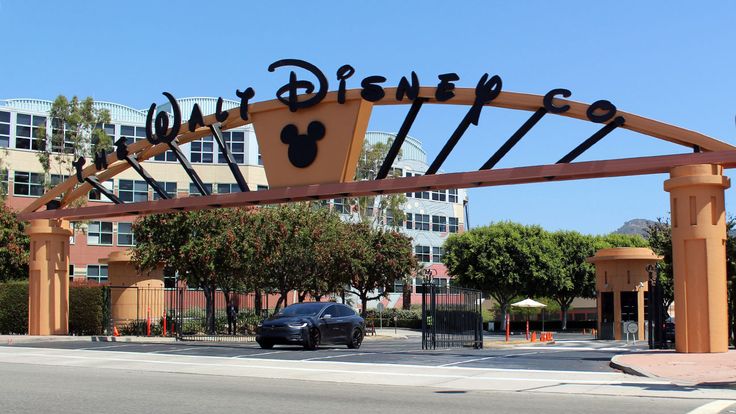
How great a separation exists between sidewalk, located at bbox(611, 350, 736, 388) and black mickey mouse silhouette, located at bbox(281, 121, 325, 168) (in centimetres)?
951

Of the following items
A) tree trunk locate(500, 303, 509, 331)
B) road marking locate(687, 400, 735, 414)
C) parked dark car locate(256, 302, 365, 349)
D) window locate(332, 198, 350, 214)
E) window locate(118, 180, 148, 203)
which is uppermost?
window locate(118, 180, 148, 203)

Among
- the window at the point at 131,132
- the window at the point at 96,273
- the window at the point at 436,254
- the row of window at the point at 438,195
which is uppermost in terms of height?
the window at the point at 131,132

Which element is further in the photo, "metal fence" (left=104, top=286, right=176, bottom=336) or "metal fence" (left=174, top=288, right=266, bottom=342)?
"metal fence" (left=104, top=286, right=176, bottom=336)

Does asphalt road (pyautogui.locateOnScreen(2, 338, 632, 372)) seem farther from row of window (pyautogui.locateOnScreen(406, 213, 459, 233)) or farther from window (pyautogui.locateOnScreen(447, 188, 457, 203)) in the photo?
window (pyautogui.locateOnScreen(447, 188, 457, 203))

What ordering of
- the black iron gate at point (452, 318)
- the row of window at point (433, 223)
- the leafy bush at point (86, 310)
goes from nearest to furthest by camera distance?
the black iron gate at point (452, 318) < the leafy bush at point (86, 310) < the row of window at point (433, 223)

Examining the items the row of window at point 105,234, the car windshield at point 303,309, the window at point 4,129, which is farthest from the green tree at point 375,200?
the car windshield at point 303,309

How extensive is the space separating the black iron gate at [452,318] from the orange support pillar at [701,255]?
7154 millimetres

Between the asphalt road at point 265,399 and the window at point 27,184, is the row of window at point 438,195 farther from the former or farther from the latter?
the asphalt road at point 265,399

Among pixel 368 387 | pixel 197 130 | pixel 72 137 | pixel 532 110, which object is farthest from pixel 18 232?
pixel 368 387

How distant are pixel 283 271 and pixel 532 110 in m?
23.3

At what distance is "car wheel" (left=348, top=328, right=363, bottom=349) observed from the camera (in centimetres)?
2686

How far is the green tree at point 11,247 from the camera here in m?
40.2

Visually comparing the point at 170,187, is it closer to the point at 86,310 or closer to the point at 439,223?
the point at 439,223

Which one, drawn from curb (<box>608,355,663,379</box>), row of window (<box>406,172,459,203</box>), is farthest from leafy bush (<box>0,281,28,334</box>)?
row of window (<box>406,172,459,203</box>)
